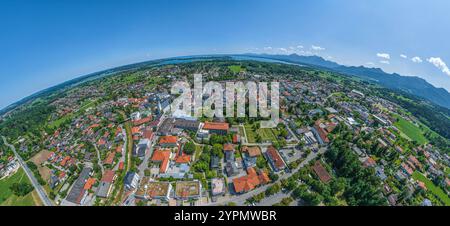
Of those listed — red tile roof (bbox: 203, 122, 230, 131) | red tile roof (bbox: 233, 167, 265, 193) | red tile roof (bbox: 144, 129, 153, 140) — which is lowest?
red tile roof (bbox: 233, 167, 265, 193)

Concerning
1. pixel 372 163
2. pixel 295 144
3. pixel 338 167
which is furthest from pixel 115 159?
pixel 372 163

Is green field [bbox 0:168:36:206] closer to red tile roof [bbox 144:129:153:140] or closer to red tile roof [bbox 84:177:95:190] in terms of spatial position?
red tile roof [bbox 84:177:95:190]

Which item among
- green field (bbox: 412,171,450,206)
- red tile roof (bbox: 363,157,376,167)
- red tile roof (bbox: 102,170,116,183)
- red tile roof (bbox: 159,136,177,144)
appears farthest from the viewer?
red tile roof (bbox: 159,136,177,144)

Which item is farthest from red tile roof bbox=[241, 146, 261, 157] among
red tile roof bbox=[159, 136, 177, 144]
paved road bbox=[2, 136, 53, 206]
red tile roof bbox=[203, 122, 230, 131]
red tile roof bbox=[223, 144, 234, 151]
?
paved road bbox=[2, 136, 53, 206]

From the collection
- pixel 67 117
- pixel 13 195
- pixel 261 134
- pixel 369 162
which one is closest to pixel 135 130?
pixel 13 195
